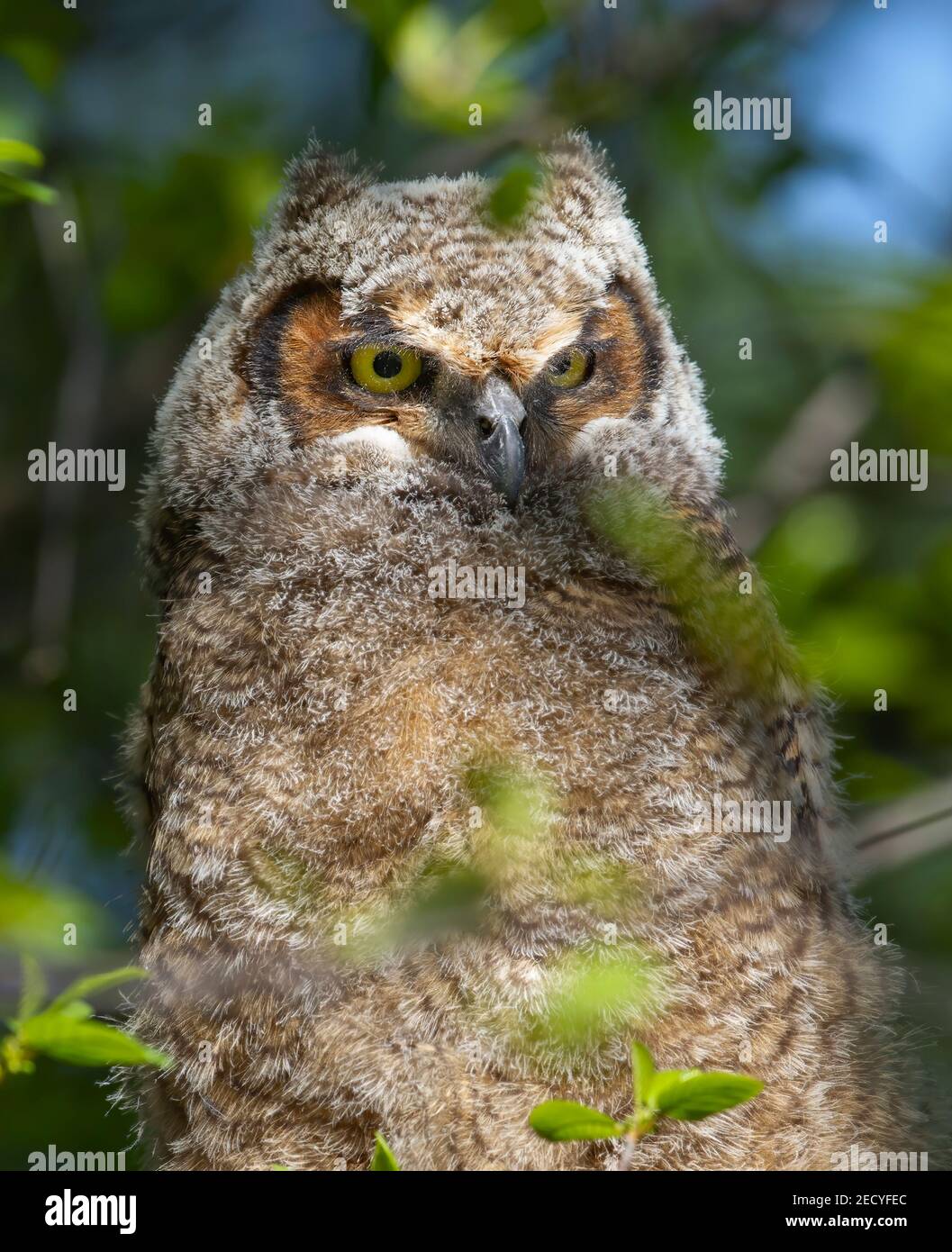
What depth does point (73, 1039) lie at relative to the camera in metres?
1.62

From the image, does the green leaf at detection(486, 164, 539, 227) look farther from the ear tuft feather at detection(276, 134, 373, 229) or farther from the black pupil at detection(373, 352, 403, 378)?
the ear tuft feather at detection(276, 134, 373, 229)

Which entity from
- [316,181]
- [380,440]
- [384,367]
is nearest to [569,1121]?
[380,440]

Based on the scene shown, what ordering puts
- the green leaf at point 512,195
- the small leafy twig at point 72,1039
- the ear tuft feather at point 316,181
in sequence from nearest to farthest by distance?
1. the small leafy twig at point 72,1039
2. the green leaf at point 512,195
3. the ear tuft feather at point 316,181

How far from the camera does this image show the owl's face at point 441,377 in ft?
7.96

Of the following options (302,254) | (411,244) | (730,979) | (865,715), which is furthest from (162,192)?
(730,979)

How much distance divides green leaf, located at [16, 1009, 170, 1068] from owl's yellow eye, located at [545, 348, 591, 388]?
1461 millimetres

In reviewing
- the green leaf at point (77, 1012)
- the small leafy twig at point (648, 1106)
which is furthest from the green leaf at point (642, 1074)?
the green leaf at point (77, 1012)

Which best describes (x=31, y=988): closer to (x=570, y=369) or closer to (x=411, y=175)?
(x=570, y=369)

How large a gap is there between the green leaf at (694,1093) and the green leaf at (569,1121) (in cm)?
6

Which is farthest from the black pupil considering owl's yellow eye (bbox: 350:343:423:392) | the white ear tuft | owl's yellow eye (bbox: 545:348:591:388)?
owl's yellow eye (bbox: 545:348:591:388)

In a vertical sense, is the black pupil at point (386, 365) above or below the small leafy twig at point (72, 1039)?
above

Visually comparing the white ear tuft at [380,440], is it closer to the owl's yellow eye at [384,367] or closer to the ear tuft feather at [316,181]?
the owl's yellow eye at [384,367]

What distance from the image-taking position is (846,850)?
8.45ft
